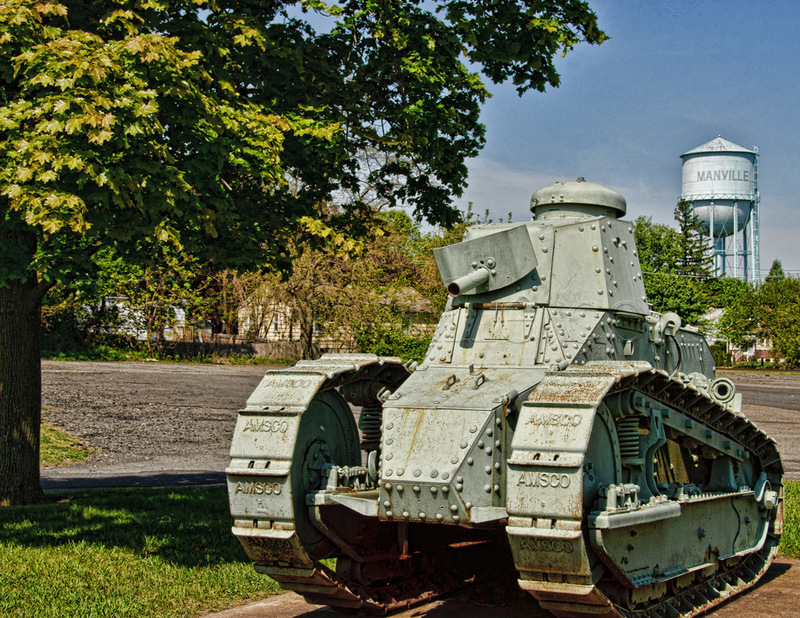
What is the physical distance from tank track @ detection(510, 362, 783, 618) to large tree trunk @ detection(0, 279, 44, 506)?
685 centimetres

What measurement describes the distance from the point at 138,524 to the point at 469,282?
5.14 m

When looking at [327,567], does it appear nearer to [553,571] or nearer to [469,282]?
[553,571]

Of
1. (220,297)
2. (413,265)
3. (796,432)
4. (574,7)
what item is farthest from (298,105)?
(220,297)

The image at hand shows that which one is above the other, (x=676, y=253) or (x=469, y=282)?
(x=676, y=253)

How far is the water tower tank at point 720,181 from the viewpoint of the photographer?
2849 inches

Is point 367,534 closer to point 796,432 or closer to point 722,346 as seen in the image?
point 796,432

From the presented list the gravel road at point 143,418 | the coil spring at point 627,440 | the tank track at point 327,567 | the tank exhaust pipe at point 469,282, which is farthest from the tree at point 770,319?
the coil spring at point 627,440

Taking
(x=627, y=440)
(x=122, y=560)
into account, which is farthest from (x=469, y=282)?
(x=122, y=560)

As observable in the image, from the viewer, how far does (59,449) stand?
1655 centimetres

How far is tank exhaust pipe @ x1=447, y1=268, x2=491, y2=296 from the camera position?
24.6 feet

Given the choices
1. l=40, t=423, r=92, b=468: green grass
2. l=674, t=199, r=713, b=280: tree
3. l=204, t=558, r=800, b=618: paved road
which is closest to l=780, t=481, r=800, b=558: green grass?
l=204, t=558, r=800, b=618: paved road

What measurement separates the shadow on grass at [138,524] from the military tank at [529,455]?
227 centimetres

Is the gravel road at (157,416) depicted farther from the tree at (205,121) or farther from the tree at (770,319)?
the tree at (770,319)

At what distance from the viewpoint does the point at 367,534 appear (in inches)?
303
